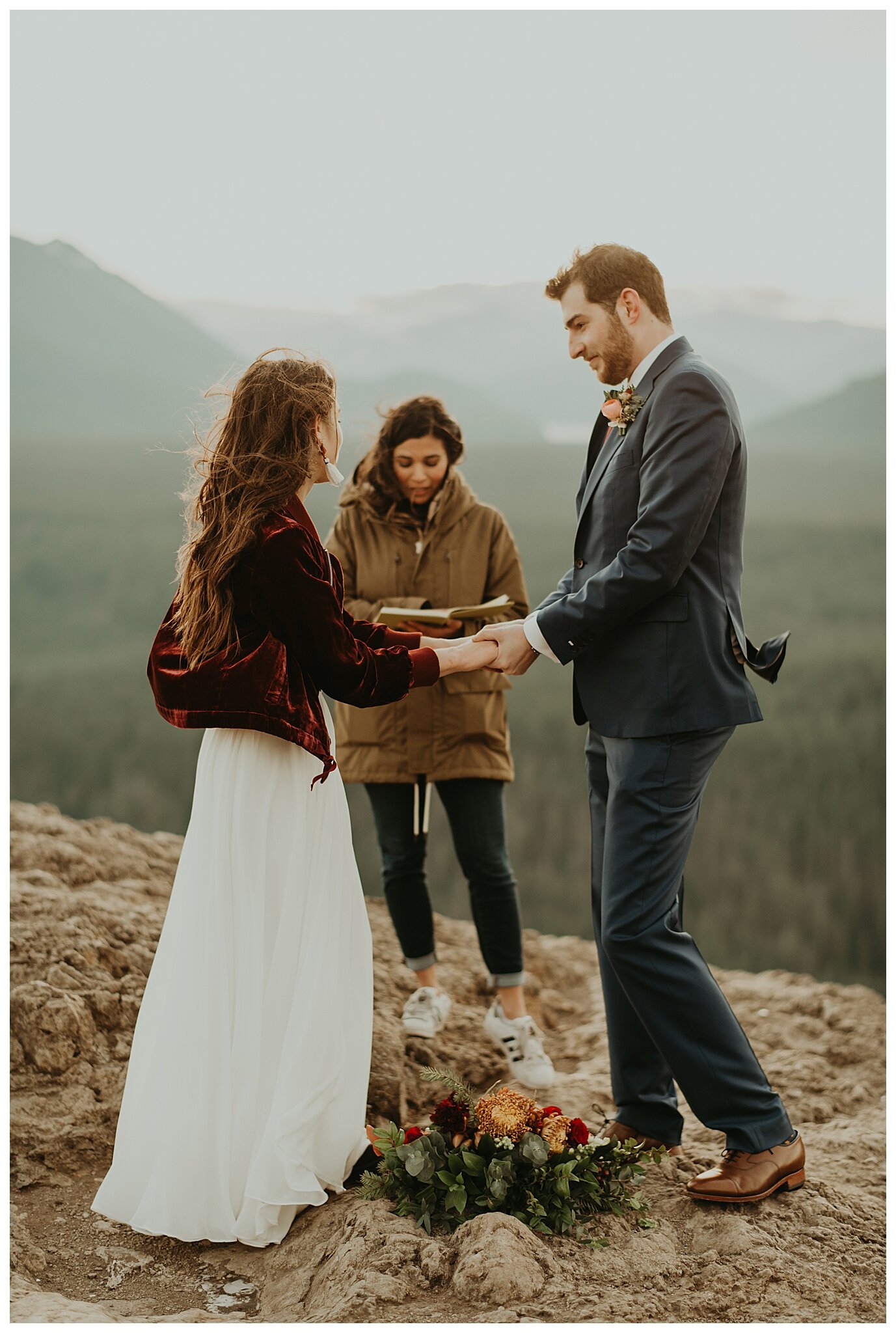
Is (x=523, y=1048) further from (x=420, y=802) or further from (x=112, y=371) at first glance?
(x=112, y=371)

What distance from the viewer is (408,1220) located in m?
2.42

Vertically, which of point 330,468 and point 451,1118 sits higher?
point 330,468

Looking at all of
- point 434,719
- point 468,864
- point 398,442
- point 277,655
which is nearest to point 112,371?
point 398,442

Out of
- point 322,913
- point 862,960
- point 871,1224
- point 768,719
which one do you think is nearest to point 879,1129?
point 871,1224

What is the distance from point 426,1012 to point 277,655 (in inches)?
63.6

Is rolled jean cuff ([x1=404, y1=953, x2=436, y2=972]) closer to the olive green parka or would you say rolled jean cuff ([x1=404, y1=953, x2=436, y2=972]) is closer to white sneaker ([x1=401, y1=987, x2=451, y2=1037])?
white sneaker ([x1=401, y1=987, x2=451, y2=1037])

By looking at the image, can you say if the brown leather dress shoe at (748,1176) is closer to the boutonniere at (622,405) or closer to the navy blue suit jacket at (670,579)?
the navy blue suit jacket at (670,579)

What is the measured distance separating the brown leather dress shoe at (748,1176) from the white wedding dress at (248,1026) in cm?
81

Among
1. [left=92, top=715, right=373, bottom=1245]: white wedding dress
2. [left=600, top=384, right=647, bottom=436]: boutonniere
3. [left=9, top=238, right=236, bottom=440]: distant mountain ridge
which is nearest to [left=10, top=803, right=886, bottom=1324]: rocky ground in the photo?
[left=92, top=715, right=373, bottom=1245]: white wedding dress

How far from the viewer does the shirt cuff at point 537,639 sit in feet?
8.95

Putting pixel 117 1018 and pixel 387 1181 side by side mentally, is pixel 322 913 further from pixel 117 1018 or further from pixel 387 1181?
pixel 117 1018

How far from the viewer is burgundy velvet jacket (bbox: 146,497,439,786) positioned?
8.13ft

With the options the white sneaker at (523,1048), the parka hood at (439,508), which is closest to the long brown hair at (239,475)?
the parka hood at (439,508)

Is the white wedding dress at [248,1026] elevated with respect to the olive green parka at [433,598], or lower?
lower
